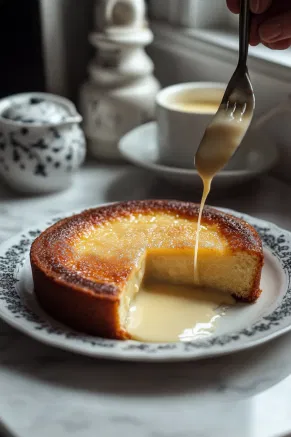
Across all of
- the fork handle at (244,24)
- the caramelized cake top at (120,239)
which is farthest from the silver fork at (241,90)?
the caramelized cake top at (120,239)

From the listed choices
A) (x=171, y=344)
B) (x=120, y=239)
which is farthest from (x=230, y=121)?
(x=171, y=344)

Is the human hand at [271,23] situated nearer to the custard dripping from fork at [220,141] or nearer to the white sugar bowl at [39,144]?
the custard dripping from fork at [220,141]

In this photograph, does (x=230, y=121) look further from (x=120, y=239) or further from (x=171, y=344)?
(x=171, y=344)

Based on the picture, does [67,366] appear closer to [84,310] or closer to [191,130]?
[84,310]

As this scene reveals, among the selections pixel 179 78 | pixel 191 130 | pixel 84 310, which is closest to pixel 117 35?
pixel 179 78

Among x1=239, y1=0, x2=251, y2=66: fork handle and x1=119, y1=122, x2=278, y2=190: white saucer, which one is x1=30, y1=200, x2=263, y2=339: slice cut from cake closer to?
x1=119, y1=122, x2=278, y2=190: white saucer

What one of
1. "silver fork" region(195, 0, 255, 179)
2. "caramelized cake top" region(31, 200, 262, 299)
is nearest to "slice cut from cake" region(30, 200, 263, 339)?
"caramelized cake top" region(31, 200, 262, 299)
